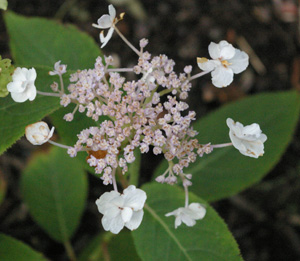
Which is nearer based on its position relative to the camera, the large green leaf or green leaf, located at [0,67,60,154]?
green leaf, located at [0,67,60,154]

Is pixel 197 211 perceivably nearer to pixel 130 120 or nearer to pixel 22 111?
pixel 130 120

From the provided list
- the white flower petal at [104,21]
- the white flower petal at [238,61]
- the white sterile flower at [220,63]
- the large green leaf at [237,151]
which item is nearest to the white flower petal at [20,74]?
the white flower petal at [104,21]

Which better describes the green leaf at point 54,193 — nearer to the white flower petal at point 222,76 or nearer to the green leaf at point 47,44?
the green leaf at point 47,44

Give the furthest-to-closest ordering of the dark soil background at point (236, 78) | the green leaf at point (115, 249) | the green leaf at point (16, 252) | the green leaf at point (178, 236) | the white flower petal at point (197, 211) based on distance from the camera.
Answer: the dark soil background at point (236, 78) → the green leaf at point (115, 249) → the green leaf at point (16, 252) → the green leaf at point (178, 236) → the white flower petal at point (197, 211)

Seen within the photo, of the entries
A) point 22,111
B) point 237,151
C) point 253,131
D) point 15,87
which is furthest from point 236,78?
point 15,87

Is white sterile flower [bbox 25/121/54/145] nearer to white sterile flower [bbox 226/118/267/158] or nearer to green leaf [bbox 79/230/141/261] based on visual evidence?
white sterile flower [bbox 226/118/267/158]

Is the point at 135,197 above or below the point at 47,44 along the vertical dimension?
below

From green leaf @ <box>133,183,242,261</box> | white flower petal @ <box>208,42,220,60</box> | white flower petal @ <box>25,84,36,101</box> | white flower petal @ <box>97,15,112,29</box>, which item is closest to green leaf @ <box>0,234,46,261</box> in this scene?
green leaf @ <box>133,183,242,261</box>
